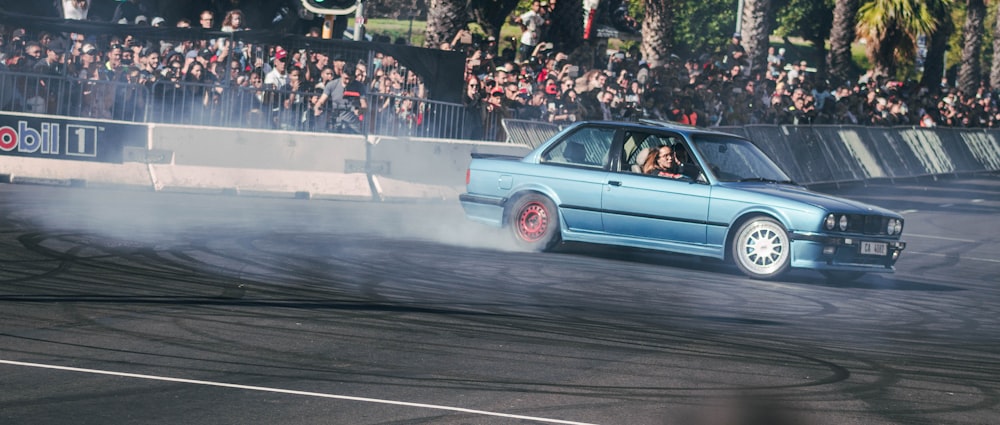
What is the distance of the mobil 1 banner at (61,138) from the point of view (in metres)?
18.3

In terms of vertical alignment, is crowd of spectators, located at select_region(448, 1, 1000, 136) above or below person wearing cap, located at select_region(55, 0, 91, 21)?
below

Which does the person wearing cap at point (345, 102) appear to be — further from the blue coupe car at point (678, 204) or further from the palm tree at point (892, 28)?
the palm tree at point (892, 28)

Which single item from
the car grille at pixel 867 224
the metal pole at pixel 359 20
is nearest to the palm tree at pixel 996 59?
the metal pole at pixel 359 20

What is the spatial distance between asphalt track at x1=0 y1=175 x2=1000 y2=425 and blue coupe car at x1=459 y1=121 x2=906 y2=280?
311mm

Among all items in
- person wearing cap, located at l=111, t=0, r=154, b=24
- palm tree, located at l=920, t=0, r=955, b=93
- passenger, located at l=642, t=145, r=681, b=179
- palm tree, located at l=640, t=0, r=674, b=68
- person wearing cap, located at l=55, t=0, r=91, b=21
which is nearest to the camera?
passenger, located at l=642, t=145, r=681, b=179

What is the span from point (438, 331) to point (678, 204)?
5.06 meters

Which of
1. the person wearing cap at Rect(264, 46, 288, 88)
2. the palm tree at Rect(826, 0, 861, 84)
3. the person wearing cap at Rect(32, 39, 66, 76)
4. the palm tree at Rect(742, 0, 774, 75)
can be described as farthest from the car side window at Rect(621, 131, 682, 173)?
the palm tree at Rect(826, 0, 861, 84)

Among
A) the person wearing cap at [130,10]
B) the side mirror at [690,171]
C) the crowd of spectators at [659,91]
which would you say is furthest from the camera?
the person wearing cap at [130,10]

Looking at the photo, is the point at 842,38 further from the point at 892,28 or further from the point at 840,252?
the point at 840,252

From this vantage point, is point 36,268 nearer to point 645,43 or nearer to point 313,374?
point 313,374

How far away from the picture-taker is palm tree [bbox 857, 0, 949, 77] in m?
42.0

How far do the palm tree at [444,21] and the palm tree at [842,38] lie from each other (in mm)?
14314

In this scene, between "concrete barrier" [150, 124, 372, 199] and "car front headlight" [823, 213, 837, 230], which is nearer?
"car front headlight" [823, 213, 837, 230]

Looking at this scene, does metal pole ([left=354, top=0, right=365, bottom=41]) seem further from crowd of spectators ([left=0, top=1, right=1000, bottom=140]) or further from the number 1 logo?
the number 1 logo
